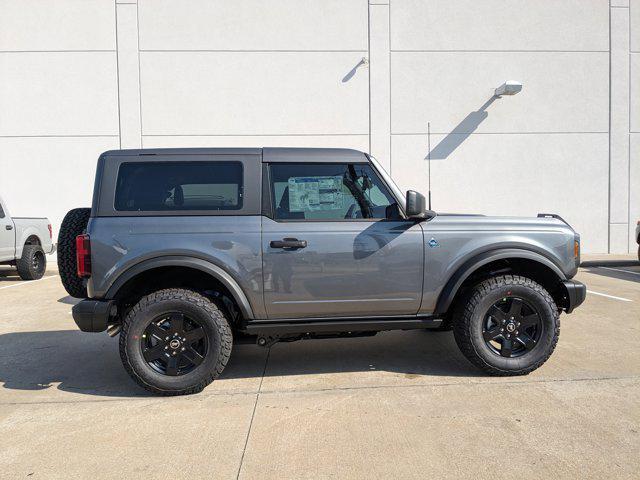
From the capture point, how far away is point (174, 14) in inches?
501

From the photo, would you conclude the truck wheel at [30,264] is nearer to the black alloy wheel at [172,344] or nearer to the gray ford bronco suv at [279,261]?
the gray ford bronco suv at [279,261]

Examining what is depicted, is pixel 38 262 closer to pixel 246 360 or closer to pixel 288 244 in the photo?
pixel 246 360

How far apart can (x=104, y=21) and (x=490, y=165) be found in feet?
34.6

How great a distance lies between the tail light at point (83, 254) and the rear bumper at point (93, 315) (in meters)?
0.25

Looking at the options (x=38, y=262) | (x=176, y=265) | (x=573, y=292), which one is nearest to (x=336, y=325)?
(x=176, y=265)

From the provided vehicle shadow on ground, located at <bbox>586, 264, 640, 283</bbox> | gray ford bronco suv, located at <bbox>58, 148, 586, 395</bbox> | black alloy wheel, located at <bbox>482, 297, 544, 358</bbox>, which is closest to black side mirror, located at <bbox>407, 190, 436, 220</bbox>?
gray ford bronco suv, located at <bbox>58, 148, 586, 395</bbox>

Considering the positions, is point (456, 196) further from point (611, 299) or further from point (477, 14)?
point (611, 299)

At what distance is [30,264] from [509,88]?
11.7 m

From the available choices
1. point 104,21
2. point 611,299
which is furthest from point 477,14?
point 104,21

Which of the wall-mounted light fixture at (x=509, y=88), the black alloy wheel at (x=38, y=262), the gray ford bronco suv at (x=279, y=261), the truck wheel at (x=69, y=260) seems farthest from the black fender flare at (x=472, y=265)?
the wall-mounted light fixture at (x=509, y=88)

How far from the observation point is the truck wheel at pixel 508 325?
160 inches

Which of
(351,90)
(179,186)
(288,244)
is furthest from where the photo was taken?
(351,90)

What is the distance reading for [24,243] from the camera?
1039 centimetres

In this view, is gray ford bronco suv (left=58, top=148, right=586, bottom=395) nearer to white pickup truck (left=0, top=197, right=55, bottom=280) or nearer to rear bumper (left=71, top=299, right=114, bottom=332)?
rear bumper (left=71, top=299, right=114, bottom=332)
